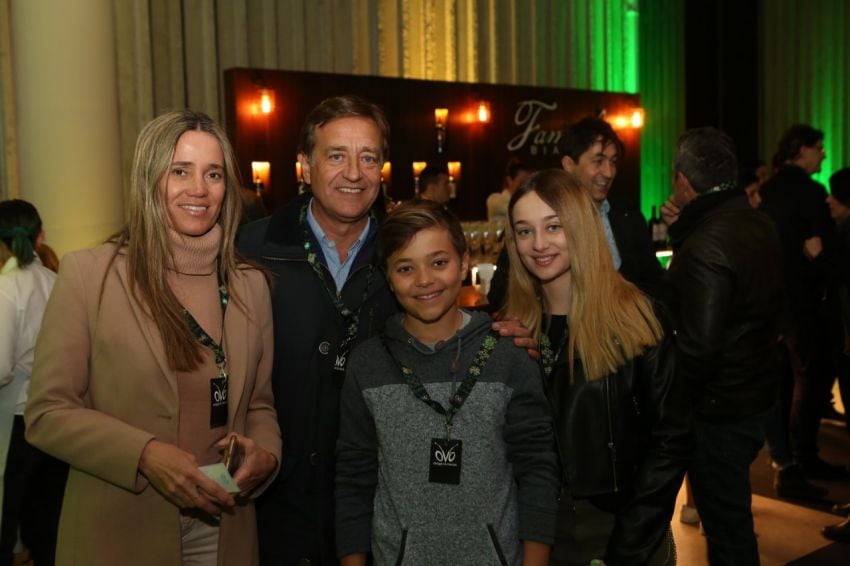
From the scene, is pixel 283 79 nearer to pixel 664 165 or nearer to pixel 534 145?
pixel 534 145

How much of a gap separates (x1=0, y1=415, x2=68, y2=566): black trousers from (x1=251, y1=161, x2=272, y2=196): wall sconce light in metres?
5.05

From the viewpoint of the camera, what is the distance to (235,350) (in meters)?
2.08

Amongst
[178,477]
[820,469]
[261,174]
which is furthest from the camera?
[261,174]

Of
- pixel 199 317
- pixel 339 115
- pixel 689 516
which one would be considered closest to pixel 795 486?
pixel 689 516

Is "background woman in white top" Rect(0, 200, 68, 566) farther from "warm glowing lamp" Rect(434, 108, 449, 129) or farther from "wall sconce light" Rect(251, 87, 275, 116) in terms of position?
"warm glowing lamp" Rect(434, 108, 449, 129)

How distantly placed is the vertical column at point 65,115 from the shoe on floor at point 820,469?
4695 millimetres

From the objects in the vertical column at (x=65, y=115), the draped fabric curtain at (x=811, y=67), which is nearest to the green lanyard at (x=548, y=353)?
the vertical column at (x=65, y=115)

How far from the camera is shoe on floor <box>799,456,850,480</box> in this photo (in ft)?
17.3

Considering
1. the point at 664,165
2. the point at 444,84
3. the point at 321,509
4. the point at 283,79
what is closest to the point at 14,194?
the point at 283,79

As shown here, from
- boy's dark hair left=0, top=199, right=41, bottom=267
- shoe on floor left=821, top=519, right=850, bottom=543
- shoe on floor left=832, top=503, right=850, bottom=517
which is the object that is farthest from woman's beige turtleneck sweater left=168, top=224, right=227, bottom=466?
shoe on floor left=832, top=503, right=850, bottom=517

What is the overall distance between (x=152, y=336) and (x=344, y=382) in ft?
1.61

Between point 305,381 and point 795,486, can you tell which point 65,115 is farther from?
point 795,486

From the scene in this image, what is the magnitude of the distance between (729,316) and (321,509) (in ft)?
5.48

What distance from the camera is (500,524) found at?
205 cm
